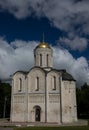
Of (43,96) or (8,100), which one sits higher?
(43,96)

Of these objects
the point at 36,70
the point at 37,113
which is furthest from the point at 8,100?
the point at 36,70

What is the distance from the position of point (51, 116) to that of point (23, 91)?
635cm

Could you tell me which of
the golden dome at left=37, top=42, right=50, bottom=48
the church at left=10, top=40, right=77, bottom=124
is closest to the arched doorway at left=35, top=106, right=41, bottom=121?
the church at left=10, top=40, right=77, bottom=124

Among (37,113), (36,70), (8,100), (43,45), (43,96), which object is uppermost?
(43,45)

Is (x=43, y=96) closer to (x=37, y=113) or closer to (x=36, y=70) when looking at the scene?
(x=37, y=113)

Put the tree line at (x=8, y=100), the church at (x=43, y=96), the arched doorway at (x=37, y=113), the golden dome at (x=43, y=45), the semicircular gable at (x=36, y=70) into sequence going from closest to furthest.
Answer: the church at (x=43, y=96), the arched doorway at (x=37, y=113), the semicircular gable at (x=36, y=70), the golden dome at (x=43, y=45), the tree line at (x=8, y=100)

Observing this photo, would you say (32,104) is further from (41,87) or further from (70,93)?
(70,93)

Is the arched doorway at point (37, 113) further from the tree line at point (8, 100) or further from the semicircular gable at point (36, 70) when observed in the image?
the tree line at point (8, 100)

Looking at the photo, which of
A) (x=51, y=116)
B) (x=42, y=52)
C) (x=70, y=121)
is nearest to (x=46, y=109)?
(x=51, y=116)

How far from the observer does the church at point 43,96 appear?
136 feet

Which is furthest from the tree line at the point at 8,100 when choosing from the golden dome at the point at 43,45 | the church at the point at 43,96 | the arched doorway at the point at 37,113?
the golden dome at the point at 43,45

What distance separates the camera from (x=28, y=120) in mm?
42375

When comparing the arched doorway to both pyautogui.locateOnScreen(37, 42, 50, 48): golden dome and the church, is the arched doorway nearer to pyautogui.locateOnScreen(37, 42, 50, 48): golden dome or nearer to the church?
the church

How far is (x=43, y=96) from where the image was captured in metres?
42.5
